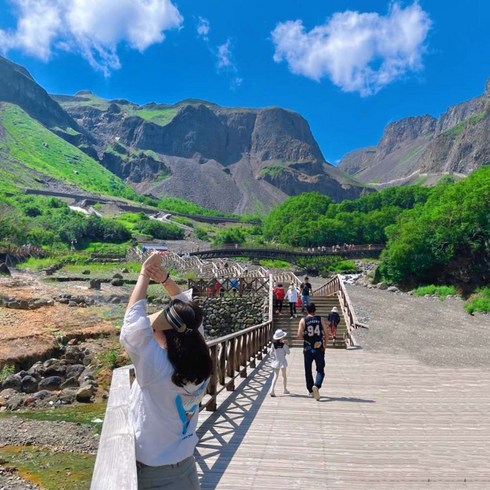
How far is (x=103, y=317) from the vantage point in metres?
24.2

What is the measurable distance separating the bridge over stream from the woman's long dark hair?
0.46 meters

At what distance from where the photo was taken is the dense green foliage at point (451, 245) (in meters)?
39.1

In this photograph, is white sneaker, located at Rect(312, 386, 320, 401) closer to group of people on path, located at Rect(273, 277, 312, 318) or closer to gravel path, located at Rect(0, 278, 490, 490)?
gravel path, located at Rect(0, 278, 490, 490)

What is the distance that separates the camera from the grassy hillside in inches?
5633

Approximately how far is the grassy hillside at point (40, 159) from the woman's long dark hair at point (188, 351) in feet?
444

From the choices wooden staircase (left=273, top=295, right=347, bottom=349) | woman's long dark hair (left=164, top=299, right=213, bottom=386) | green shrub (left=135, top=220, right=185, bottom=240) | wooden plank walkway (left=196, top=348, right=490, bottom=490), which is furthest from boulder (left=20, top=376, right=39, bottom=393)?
green shrub (left=135, top=220, right=185, bottom=240)

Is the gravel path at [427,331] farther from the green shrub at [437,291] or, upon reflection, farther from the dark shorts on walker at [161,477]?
the dark shorts on walker at [161,477]

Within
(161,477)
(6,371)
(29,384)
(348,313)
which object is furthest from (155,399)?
(348,313)

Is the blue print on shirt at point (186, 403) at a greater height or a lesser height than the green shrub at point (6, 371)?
greater

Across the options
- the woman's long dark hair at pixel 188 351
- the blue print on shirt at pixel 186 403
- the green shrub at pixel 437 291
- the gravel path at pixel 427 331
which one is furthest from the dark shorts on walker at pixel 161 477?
the green shrub at pixel 437 291

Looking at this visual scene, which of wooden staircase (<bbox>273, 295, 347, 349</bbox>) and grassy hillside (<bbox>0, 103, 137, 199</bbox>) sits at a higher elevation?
grassy hillside (<bbox>0, 103, 137, 199</bbox>)

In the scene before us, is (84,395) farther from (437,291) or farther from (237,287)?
(437,291)

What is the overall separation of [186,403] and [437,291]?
37743 mm

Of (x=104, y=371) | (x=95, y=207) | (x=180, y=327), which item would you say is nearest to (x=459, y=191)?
(x=104, y=371)
